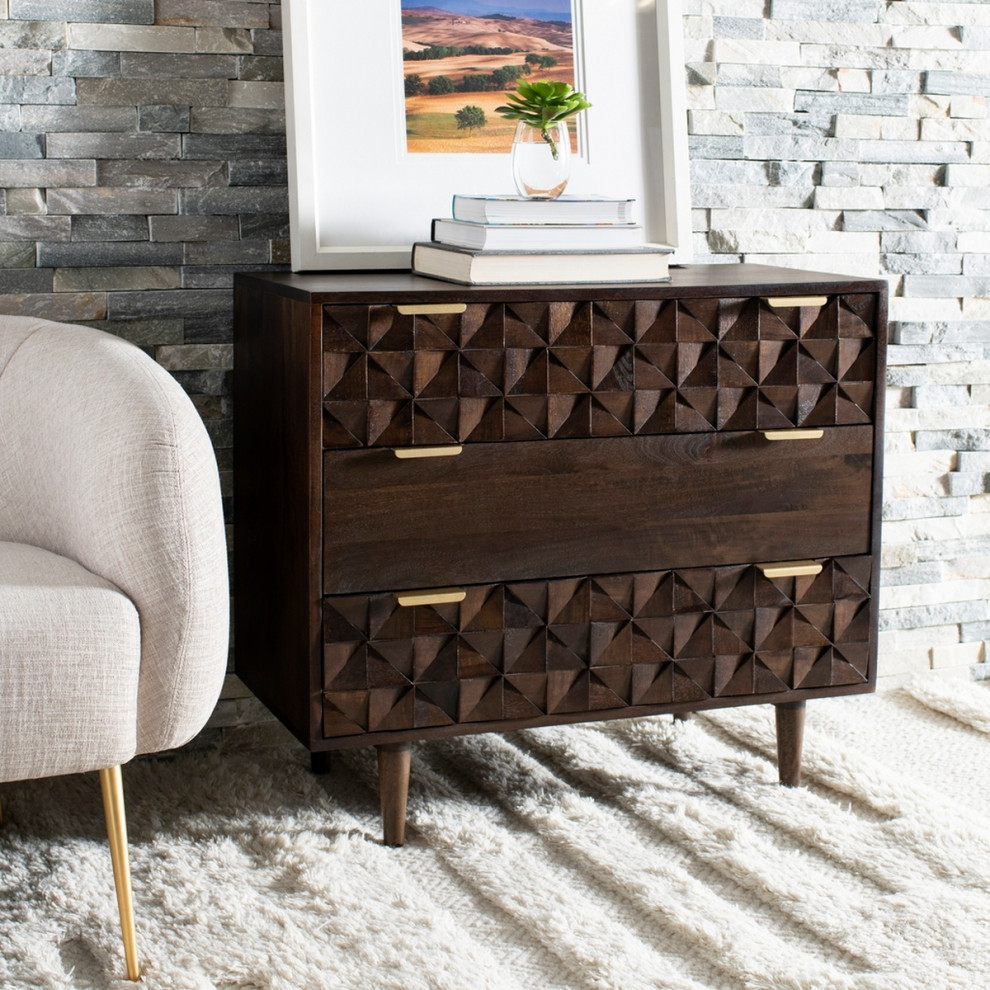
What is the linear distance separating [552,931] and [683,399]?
2.22ft

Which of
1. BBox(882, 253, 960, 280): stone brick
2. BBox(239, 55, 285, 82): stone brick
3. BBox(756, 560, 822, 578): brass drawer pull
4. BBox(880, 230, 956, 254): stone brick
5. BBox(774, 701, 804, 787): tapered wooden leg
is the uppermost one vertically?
BBox(239, 55, 285, 82): stone brick

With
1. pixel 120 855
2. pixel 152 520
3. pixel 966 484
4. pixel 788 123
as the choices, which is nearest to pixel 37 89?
pixel 152 520

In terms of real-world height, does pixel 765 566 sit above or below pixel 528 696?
above

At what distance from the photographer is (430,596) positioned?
1620 mm

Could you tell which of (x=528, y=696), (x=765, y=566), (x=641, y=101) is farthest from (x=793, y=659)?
(x=641, y=101)

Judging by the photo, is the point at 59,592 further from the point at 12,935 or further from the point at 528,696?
the point at 528,696

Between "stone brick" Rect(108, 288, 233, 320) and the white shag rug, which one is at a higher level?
"stone brick" Rect(108, 288, 233, 320)

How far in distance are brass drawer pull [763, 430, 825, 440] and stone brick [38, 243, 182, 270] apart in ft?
2.94

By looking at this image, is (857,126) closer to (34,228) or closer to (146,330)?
(146,330)

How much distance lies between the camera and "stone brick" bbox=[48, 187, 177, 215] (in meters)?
1.86

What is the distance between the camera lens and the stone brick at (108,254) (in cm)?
187

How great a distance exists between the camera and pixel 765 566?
1.76 metres

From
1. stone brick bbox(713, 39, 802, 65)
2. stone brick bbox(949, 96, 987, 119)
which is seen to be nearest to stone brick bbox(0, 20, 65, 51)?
stone brick bbox(713, 39, 802, 65)

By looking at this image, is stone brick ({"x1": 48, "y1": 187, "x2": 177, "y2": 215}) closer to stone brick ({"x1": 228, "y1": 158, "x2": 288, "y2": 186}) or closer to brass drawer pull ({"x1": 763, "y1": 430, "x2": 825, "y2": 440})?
stone brick ({"x1": 228, "y1": 158, "x2": 288, "y2": 186})
